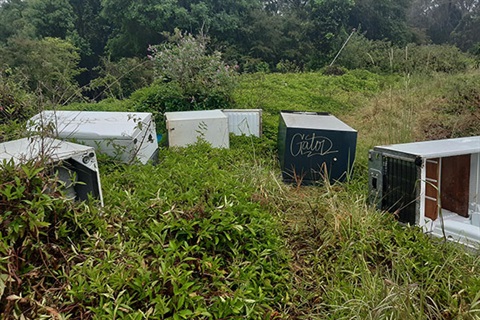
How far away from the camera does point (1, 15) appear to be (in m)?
20.0

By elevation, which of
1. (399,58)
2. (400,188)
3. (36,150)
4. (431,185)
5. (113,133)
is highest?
(399,58)

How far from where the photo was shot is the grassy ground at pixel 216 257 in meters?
1.57

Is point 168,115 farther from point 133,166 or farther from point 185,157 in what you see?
point 133,166

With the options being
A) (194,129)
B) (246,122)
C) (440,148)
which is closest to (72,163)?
(194,129)

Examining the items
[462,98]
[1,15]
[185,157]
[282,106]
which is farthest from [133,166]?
[1,15]

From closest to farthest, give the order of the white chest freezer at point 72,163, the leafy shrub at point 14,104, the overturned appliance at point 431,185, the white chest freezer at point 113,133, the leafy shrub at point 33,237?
the leafy shrub at point 33,237 → the white chest freezer at point 72,163 → the overturned appliance at point 431,185 → the white chest freezer at point 113,133 → the leafy shrub at point 14,104

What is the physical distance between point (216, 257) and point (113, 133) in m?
1.88

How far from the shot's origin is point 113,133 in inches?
129

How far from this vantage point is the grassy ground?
1.57 meters

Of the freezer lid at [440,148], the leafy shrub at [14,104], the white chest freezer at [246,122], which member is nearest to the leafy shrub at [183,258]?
the freezer lid at [440,148]

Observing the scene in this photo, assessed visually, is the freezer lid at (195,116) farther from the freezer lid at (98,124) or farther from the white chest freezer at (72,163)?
the white chest freezer at (72,163)

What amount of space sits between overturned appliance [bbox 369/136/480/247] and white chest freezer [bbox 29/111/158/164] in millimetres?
2056

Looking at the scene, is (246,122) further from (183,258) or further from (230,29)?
(230,29)

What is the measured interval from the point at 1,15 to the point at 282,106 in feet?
Result: 65.5
